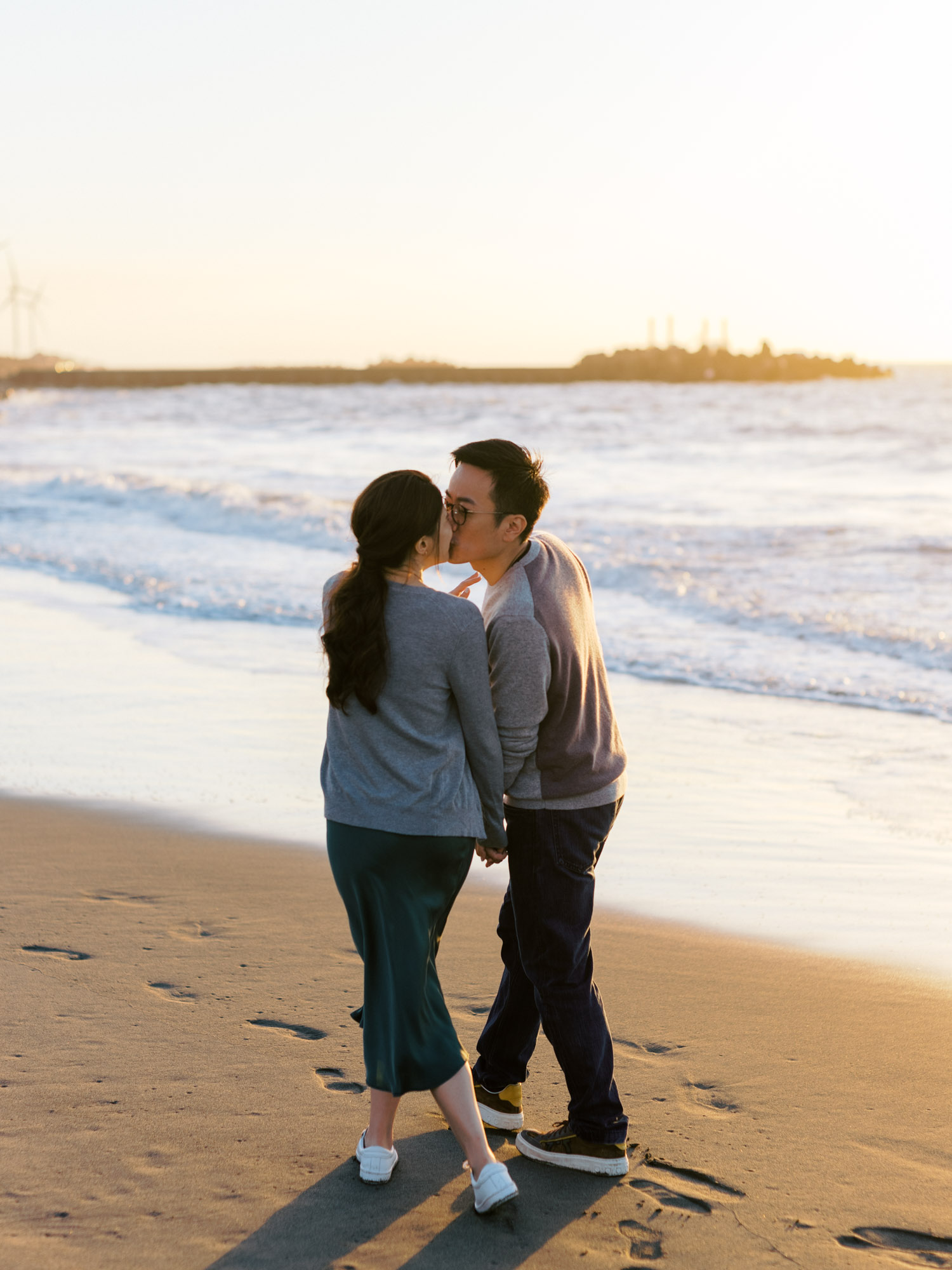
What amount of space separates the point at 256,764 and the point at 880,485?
817 inches

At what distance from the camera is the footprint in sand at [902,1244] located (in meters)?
2.40

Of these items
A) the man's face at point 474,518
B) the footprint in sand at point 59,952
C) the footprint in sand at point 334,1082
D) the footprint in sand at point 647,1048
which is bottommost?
the footprint in sand at point 647,1048

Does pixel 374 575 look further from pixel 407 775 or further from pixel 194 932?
pixel 194 932

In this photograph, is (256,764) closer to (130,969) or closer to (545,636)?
(130,969)

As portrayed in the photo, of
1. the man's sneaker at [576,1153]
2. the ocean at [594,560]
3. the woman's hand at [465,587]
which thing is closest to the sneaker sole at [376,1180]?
the man's sneaker at [576,1153]

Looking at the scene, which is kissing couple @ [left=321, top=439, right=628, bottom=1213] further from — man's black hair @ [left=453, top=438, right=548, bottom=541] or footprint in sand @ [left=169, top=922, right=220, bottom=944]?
footprint in sand @ [left=169, top=922, right=220, bottom=944]

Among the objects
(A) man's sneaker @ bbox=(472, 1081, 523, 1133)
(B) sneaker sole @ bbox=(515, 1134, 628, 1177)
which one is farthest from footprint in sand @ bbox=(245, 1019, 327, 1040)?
(B) sneaker sole @ bbox=(515, 1134, 628, 1177)

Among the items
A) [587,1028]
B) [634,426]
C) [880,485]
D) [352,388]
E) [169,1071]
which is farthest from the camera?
[352,388]

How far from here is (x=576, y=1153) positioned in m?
2.72

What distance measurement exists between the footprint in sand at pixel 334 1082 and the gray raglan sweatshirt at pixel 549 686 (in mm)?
941

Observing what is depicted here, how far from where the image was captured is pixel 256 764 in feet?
19.3

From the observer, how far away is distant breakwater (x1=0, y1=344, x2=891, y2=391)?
108m

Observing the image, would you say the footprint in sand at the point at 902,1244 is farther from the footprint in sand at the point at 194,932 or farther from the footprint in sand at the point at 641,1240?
the footprint in sand at the point at 194,932

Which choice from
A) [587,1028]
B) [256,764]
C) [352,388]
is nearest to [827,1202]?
[587,1028]
